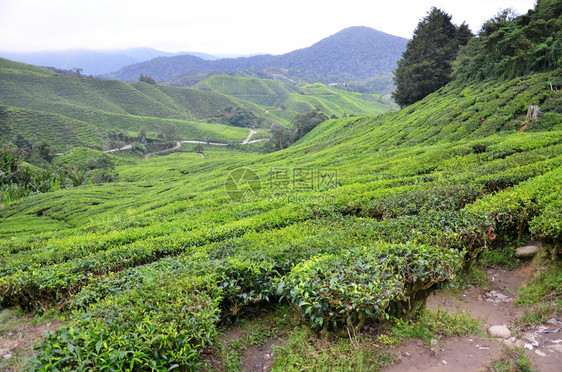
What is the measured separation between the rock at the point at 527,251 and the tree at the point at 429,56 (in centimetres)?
4060

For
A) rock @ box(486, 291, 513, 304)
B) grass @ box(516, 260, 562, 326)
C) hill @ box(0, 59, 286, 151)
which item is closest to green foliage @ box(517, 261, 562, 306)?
grass @ box(516, 260, 562, 326)

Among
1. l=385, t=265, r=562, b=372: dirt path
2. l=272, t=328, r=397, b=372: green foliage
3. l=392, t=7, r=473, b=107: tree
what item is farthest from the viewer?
l=392, t=7, r=473, b=107: tree

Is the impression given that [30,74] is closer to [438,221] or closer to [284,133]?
[284,133]

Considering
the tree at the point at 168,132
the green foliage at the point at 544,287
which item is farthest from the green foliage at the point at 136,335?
the tree at the point at 168,132

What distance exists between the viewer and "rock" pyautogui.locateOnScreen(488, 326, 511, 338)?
4.70 metres

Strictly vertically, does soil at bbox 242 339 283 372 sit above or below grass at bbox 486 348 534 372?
below

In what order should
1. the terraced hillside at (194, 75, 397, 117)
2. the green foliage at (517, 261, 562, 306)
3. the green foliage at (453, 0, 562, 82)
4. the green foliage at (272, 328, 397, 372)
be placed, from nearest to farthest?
the green foliage at (272, 328, 397, 372)
the green foliage at (517, 261, 562, 306)
the green foliage at (453, 0, 562, 82)
the terraced hillside at (194, 75, 397, 117)

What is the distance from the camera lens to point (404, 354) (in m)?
4.46

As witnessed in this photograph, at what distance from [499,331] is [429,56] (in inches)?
1880

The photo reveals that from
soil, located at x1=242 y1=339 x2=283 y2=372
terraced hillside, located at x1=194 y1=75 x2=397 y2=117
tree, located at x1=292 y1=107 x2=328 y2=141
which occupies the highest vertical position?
terraced hillside, located at x1=194 y1=75 x2=397 y2=117

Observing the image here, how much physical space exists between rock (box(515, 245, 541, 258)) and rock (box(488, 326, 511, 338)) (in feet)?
9.33

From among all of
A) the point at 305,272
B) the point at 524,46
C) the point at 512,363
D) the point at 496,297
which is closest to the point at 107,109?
the point at 524,46

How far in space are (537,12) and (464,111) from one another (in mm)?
12795

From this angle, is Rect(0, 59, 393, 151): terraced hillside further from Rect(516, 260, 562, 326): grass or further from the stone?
the stone
